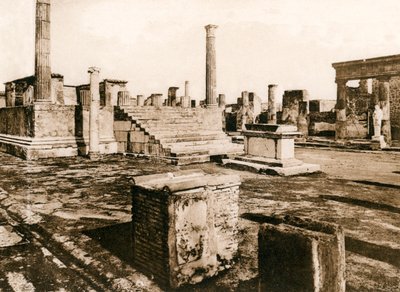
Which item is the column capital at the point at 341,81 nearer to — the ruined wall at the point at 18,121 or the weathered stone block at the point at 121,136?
the weathered stone block at the point at 121,136

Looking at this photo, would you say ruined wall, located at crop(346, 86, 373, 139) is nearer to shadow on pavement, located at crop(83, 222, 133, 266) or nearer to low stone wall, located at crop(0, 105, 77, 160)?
low stone wall, located at crop(0, 105, 77, 160)

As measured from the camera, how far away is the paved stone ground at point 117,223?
3.16m

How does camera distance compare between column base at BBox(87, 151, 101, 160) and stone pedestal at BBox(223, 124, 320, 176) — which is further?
column base at BBox(87, 151, 101, 160)

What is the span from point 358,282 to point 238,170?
675cm

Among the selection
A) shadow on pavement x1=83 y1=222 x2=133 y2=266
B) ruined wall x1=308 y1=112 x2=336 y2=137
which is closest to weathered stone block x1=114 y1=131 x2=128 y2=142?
shadow on pavement x1=83 y1=222 x2=133 y2=266

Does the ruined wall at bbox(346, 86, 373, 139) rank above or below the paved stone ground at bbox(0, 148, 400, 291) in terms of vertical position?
above

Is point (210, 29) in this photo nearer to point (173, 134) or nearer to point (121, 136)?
point (173, 134)

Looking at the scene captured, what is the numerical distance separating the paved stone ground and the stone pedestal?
48 cm

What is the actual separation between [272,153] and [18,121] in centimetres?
944

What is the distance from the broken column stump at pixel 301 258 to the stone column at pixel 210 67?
45.0ft

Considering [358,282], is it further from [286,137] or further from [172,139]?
[172,139]

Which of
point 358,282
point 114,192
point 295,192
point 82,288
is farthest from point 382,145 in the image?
point 82,288

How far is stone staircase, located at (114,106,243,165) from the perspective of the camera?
39.2ft

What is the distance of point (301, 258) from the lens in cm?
247
